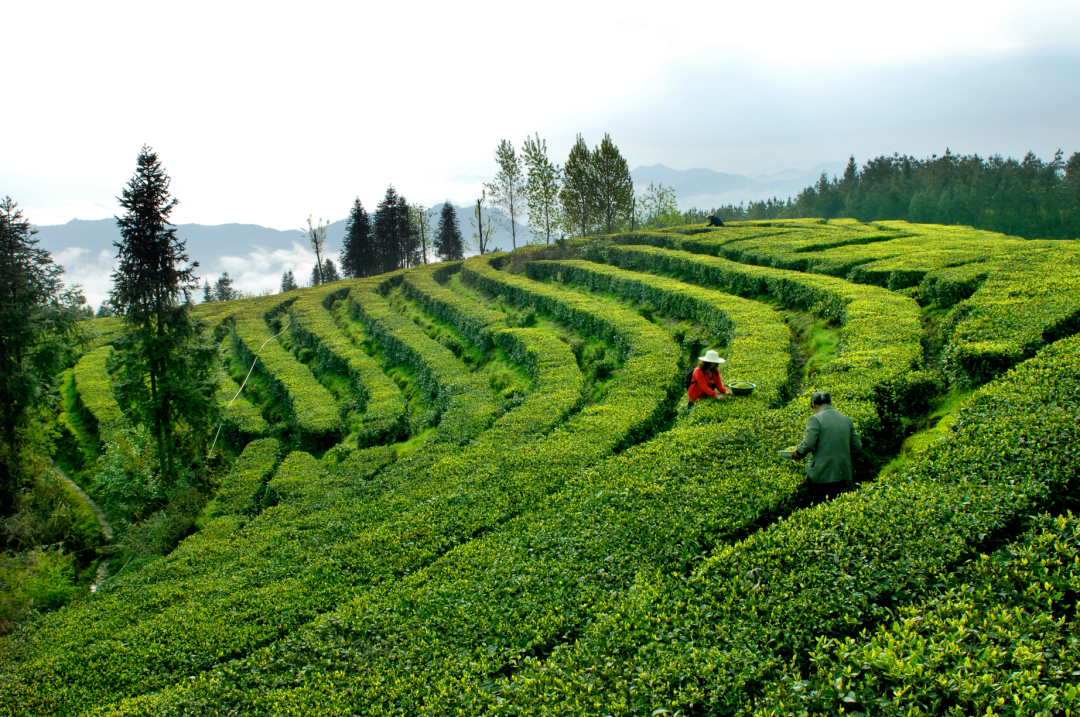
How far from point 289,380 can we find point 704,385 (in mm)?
22216

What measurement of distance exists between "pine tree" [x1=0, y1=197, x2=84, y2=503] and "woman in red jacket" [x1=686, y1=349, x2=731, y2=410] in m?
27.9

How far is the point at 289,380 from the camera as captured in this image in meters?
27.7

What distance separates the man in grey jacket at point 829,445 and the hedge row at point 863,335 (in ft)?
6.67

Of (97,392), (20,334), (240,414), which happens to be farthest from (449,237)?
(20,334)

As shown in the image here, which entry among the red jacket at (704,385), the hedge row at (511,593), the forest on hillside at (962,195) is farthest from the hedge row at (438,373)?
the forest on hillside at (962,195)

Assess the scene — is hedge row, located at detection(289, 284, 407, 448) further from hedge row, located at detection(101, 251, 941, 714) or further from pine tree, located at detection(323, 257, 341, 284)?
pine tree, located at detection(323, 257, 341, 284)

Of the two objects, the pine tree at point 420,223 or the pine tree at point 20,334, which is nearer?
the pine tree at point 20,334

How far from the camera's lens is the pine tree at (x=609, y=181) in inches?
2240

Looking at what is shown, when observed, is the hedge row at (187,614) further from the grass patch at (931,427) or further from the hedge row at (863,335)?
the hedge row at (863,335)

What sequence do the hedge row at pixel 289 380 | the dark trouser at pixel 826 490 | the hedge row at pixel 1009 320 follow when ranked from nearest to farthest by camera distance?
1. the dark trouser at pixel 826 490
2. the hedge row at pixel 1009 320
3. the hedge row at pixel 289 380

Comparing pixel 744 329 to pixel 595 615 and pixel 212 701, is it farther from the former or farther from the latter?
pixel 212 701

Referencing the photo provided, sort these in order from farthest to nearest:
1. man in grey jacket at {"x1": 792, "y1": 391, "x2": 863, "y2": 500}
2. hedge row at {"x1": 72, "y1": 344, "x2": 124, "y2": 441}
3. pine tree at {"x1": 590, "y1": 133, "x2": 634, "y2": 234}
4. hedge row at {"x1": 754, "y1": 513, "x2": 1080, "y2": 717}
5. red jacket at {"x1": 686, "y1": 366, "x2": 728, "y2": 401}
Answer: pine tree at {"x1": 590, "y1": 133, "x2": 634, "y2": 234} → hedge row at {"x1": 72, "y1": 344, "x2": 124, "y2": 441} → red jacket at {"x1": 686, "y1": 366, "x2": 728, "y2": 401} → man in grey jacket at {"x1": 792, "y1": 391, "x2": 863, "y2": 500} → hedge row at {"x1": 754, "y1": 513, "x2": 1080, "y2": 717}

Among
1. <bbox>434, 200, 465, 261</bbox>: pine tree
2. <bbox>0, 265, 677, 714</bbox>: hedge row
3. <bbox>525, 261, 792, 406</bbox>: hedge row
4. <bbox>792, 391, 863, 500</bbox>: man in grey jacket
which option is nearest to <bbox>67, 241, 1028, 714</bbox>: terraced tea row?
<bbox>792, 391, 863, 500</bbox>: man in grey jacket

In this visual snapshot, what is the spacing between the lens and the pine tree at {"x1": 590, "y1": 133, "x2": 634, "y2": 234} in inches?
2240
